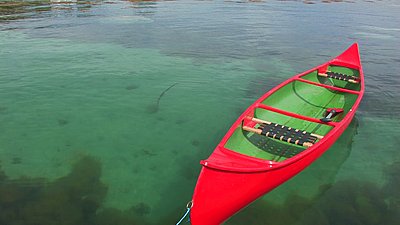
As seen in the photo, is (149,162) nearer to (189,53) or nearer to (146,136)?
(146,136)

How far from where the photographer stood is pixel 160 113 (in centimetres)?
1520

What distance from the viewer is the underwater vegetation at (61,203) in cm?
898

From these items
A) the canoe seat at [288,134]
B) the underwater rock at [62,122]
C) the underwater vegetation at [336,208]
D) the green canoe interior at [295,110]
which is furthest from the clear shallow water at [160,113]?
the canoe seat at [288,134]

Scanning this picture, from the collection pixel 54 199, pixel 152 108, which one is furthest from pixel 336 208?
pixel 152 108

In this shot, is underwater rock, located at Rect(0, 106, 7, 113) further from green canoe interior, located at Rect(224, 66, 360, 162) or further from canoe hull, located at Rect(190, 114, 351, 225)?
canoe hull, located at Rect(190, 114, 351, 225)

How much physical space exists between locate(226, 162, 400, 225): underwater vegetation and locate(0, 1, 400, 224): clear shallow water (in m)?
0.04

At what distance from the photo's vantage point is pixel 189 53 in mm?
24172

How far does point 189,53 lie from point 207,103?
8.86 meters

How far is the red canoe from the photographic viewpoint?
7738 mm

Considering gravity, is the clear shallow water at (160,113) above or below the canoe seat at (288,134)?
below

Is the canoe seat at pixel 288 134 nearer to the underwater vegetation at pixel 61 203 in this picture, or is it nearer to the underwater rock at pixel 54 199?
the underwater vegetation at pixel 61 203

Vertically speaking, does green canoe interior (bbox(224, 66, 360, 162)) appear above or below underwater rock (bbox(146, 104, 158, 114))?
above

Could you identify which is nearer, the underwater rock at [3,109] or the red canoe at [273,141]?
the red canoe at [273,141]

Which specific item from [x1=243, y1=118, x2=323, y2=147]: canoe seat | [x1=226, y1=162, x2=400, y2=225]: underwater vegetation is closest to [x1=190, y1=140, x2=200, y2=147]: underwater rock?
[x1=243, y1=118, x2=323, y2=147]: canoe seat
